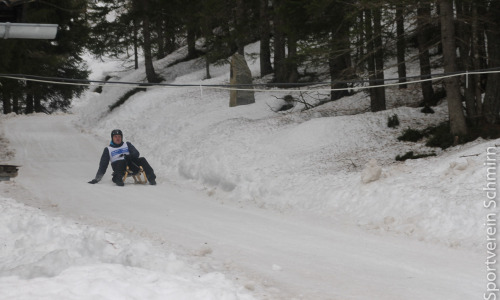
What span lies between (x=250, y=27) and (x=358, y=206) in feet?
53.3

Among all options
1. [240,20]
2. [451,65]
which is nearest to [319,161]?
[451,65]

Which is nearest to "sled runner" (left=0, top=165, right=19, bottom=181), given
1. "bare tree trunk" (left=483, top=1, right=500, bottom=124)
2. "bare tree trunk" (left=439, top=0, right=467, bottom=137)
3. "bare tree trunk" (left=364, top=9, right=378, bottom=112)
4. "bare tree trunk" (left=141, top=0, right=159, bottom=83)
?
"bare tree trunk" (left=364, top=9, right=378, bottom=112)

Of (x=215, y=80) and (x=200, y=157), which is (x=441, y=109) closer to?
(x=200, y=157)

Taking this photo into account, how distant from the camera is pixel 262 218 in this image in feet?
30.6

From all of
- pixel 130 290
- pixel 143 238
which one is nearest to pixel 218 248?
pixel 143 238

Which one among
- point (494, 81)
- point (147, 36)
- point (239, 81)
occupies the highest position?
point (147, 36)

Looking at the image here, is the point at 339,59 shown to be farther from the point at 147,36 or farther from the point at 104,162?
the point at 147,36

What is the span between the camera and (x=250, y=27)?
23.9 meters

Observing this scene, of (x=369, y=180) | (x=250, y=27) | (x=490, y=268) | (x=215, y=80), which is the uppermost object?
(x=250, y=27)

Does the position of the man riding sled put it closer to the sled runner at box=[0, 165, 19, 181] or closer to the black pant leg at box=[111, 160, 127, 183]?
the black pant leg at box=[111, 160, 127, 183]

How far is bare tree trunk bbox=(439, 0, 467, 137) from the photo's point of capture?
460 inches

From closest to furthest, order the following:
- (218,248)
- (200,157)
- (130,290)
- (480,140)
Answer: (130,290)
(218,248)
(480,140)
(200,157)

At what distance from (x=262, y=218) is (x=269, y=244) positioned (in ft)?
6.13

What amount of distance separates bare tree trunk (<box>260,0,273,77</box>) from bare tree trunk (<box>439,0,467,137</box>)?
40.9ft
